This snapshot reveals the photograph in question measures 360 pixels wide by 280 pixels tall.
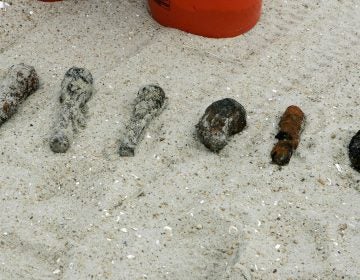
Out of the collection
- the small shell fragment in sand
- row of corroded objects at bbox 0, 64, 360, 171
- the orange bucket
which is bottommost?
the small shell fragment in sand

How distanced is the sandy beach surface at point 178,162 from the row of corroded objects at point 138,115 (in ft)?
0.12

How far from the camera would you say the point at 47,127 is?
2107 mm

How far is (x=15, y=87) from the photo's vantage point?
2.18 metres

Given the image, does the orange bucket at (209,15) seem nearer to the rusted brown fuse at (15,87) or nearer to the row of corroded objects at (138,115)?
the row of corroded objects at (138,115)

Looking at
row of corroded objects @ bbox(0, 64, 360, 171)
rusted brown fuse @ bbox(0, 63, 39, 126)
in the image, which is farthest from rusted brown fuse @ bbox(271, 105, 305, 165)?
rusted brown fuse @ bbox(0, 63, 39, 126)

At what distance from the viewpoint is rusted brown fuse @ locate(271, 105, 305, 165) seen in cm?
199

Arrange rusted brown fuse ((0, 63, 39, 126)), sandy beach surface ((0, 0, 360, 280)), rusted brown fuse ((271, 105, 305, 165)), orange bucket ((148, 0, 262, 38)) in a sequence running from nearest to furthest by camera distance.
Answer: sandy beach surface ((0, 0, 360, 280)) → rusted brown fuse ((271, 105, 305, 165)) → rusted brown fuse ((0, 63, 39, 126)) → orange bucket ((148, 0, 262, 38))

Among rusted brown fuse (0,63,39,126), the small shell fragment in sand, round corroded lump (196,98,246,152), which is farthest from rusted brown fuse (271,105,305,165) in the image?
the small shell fragment in sand

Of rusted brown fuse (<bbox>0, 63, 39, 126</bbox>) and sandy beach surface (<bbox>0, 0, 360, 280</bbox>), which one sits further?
rusted brown fuse (<bbox>0, 63, 39, 126</bbox>)

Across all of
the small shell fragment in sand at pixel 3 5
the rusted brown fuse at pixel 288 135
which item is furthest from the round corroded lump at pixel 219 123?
the small shell fragment in sand at pixel 3 5

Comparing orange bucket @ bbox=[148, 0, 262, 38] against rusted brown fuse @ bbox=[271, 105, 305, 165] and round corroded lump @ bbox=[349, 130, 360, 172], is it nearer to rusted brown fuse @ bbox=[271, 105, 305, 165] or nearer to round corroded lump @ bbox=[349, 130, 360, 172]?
rusted brown fuse @ bbox=[271, 105, 305, 165]

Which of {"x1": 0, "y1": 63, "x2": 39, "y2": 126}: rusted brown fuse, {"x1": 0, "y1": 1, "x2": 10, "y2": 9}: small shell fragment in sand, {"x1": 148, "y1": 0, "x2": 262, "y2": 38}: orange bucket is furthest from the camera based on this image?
{"x1": 0, "y1": 1, "x2": 10, "y2": 9}: small shell fragment in sand

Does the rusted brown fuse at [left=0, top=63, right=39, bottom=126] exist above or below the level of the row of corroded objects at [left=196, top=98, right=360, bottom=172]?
below

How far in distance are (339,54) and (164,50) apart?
0.80 meters
